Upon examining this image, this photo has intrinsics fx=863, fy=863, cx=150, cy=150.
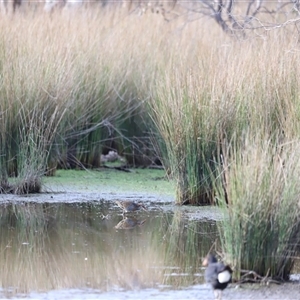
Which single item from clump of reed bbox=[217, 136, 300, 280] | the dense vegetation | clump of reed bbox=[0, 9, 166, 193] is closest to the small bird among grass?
the dense vegetation

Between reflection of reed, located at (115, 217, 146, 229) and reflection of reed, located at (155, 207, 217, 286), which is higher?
reflection of reed, located at (155, 207, 217, 286)

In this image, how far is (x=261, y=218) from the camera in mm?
5094

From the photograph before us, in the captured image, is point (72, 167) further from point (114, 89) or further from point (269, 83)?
point (269, 83)

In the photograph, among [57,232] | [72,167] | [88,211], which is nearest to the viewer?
[57,232]

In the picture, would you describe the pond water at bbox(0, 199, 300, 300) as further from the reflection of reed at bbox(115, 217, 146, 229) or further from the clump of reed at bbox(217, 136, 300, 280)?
the clump of reed at bbox(217, 136, 300, 280)

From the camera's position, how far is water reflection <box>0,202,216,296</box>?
5262mm

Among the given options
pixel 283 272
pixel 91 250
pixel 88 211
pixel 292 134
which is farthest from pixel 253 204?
pixel 88 211

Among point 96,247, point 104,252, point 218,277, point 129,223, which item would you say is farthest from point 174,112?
point 218,277

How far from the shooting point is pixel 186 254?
237 inches

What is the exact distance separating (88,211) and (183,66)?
1.91 metres

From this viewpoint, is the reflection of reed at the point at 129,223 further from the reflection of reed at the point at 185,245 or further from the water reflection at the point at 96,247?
the reflection of reed at the point at 185,245

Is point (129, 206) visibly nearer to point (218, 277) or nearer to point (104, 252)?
point (104, 252)

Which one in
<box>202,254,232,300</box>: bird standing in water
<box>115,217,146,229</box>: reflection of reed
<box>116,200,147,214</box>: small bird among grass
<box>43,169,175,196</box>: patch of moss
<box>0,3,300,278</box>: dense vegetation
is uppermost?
<box>0,3,300,278</box>: dense vegetation

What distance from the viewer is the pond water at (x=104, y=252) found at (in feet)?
16.4
